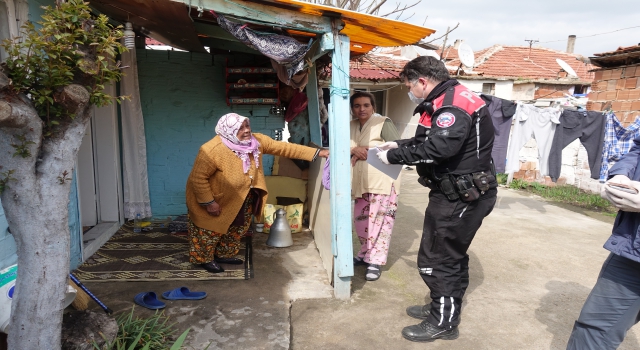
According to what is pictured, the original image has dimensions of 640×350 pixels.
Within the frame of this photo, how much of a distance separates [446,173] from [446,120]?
37 cm

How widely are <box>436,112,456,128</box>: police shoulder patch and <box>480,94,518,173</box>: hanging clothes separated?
398cm

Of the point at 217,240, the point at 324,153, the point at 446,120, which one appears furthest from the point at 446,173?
the point at 217,240

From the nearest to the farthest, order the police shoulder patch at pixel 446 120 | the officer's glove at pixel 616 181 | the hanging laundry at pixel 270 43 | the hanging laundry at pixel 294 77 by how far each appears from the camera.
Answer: the officer's glove at pixel 616 181
the police shoulder patch at pixel 446 120
the hanging laundry at pixel 270 43
the hanging laundry at pixel 294 77

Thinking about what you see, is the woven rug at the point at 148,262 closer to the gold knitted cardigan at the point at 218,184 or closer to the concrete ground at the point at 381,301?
the concrete ground at the point at 381,301

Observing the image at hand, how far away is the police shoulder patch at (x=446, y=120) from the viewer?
2.55m

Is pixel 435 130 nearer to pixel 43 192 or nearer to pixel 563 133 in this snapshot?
pixel 43 192

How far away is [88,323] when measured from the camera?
7.34ft

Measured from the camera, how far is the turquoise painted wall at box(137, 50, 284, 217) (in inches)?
208

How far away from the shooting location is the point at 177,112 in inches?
212

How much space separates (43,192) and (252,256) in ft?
8.85

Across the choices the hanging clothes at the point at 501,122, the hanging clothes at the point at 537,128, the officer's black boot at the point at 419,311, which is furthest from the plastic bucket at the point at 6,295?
the hanging clothes at the point at 537,128

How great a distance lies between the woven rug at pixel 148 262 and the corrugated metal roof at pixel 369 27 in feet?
7.76

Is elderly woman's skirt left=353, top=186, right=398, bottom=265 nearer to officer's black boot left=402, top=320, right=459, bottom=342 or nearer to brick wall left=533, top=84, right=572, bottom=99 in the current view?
officer's black boot left=402, top=320, right=459, bottom=342

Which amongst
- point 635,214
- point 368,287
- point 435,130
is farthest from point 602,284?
point 368,287
